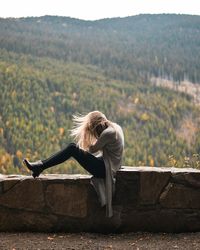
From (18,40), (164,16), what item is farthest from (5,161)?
(164,16)

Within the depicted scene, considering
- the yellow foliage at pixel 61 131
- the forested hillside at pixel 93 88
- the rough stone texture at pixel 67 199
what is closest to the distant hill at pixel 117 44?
the forested hillside at pixel 93 88

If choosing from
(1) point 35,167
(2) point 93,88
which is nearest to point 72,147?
(1) point 35,167

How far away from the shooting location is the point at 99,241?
4.69 meters

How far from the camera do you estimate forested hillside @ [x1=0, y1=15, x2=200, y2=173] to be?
5688cm

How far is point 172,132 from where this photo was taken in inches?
2667

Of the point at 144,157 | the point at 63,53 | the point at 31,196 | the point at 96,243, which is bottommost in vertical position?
the point at 144,157

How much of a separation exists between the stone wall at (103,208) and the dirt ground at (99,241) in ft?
0.36

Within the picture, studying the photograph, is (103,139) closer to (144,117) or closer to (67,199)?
(67,199)

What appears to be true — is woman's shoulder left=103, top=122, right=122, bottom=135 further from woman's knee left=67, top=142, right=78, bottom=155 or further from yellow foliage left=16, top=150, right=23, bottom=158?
yellow foliage left=16, top=150, right=23, bottom=158

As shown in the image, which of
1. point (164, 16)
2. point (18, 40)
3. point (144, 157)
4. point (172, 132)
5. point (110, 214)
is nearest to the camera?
point (110, 214)

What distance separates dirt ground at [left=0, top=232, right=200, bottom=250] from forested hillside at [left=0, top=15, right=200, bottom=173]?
3707cm

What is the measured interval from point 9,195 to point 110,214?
3.53ft

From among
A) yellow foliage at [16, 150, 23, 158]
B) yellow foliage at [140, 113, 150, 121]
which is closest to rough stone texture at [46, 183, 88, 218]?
yellow foliage at [16, 150, 23, 158]

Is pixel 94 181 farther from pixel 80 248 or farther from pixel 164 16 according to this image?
pixel 164 16
